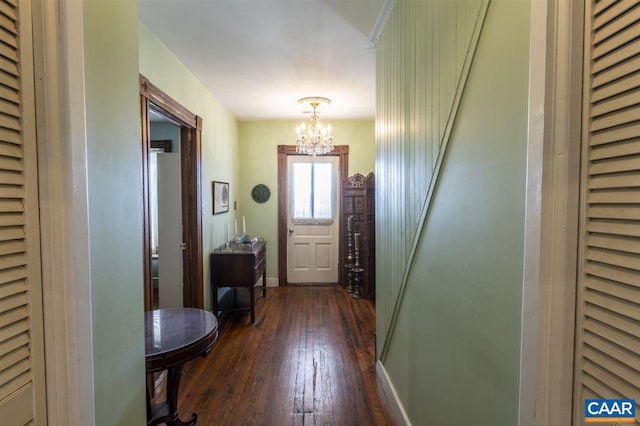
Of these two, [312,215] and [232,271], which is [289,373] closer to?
[232,271]

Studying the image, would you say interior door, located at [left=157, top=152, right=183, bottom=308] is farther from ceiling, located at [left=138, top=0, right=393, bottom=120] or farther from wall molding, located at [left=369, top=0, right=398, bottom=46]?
wall molding, located at [left=369, top=0, right=398, bottom=46]

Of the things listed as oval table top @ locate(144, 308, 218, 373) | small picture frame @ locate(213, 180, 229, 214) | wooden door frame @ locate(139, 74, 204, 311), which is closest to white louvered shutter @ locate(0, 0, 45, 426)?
oval table top @ locate(144, 308, 218, 373)

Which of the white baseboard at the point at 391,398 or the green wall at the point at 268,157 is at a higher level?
the green wall at the point at 268,157

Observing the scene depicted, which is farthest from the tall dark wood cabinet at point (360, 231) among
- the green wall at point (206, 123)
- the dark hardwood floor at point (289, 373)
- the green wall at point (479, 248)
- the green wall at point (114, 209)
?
the green wall at point (114, 209)

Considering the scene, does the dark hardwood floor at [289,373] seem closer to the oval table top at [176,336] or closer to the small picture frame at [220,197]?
the oval table top at [176,336]

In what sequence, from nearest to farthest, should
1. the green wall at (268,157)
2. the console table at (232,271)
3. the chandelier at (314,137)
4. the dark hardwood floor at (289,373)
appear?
the dark hardwood floor at (289,373) < the console table at (232,271) < the chandelier at (314,137) < the green wall at (268,157)

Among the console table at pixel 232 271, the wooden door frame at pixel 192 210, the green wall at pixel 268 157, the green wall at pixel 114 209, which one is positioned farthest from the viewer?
the green wall at pixel 268 157

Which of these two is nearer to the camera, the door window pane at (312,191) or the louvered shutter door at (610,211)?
the louvered shutter door at (610,211)

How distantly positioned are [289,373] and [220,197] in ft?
7.40

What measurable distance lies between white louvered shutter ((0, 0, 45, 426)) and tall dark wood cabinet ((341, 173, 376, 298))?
407 cm

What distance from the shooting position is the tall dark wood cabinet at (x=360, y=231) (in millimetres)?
4543

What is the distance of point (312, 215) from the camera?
5121mm

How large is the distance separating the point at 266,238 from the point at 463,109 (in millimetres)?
4214

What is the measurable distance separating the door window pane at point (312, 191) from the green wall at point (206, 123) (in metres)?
0.96
